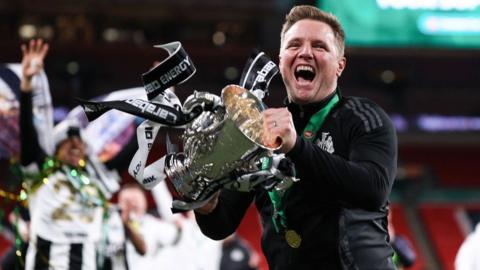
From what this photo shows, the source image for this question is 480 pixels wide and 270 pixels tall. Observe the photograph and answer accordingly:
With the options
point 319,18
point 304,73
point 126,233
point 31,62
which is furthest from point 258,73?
point 126,233

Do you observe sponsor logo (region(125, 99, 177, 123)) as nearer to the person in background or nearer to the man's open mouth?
the man's open mouth

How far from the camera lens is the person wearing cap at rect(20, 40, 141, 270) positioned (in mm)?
4547

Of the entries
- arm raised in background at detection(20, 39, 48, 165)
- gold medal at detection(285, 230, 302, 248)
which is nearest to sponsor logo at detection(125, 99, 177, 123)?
gold medal at detection(285, 230, 302, 248)

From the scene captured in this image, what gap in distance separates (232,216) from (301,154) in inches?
21.0

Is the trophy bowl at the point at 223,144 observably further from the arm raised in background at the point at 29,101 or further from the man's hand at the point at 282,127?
the arm raised in background at the point at 29,101

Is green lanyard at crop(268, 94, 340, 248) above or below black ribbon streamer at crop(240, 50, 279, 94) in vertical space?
below

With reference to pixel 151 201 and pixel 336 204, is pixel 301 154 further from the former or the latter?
pixel 151 201

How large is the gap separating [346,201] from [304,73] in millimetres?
397

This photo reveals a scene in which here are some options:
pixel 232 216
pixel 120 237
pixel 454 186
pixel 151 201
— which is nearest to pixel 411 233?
pixel 454 186

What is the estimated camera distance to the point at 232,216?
2.52 metres

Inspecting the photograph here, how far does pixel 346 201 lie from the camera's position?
2.12 metres

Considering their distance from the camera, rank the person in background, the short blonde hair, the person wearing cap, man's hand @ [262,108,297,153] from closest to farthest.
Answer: man's hand @ [262,108,297,153], the short blonde hair, the person wearing cap, the person in background

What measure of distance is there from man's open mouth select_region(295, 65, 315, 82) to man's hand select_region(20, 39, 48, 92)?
2.31 meters

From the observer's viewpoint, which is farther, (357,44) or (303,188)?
(357,44)
